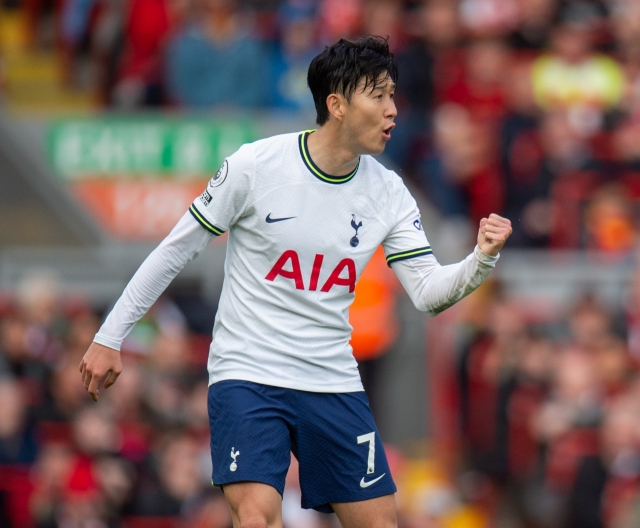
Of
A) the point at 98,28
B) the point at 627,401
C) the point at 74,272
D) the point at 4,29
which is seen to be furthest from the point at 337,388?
the point at 4,29

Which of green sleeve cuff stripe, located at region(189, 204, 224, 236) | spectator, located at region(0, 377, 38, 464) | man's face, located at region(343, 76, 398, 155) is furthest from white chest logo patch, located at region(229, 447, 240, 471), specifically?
spectator, located at region(0, 377, 38, 464)

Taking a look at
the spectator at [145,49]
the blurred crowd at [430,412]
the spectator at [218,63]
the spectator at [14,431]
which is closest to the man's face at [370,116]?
the blurred crowd at [430,412]

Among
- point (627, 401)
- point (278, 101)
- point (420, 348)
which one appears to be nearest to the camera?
point (627, 401)

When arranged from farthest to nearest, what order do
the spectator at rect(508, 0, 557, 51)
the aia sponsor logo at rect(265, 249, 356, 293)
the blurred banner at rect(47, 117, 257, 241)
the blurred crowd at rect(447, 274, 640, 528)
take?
1. the spectator at rect(508, 0, 557, 51)
2. the blurred banner at rect(47, 117, 257, 241)
3. the blurred crowd at rect(447, 274, 640, 528)
4. the aia sponsor logo at rect(265, 249, 356, 293)

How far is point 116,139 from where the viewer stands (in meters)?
12.6

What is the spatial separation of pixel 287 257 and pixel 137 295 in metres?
0.65

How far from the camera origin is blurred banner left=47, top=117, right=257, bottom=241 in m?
12.5

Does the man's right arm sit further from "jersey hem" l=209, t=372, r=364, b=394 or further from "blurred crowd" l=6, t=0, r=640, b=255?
"blurred crowd" l=6, t=0, r=640, b=255

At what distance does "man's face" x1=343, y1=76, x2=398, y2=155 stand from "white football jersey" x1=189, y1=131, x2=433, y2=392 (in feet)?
0.73

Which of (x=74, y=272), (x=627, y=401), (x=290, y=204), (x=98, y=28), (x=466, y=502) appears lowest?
(x=466, y=502)

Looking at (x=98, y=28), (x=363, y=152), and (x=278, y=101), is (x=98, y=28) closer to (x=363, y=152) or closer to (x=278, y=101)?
(x=278, y=101)

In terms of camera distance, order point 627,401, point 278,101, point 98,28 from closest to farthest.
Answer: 1. point 627,401
2. point 278,101
3. point 98,28

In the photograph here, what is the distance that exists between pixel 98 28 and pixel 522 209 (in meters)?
5.23

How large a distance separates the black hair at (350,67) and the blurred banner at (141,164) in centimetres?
681
